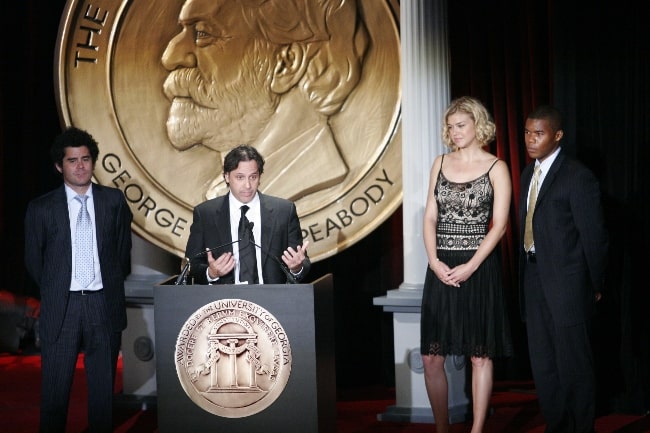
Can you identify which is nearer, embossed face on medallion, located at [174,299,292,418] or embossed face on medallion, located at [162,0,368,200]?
embossed face on medallion, located at [174,299,292,418]

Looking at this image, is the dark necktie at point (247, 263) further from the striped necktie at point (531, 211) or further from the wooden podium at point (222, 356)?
the striped necktie at point (531, 211)

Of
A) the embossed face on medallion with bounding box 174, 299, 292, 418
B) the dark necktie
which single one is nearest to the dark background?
the dark necktie

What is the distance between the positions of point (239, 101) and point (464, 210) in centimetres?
165

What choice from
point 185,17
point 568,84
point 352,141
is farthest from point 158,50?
point 568,84

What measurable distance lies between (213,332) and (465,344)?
140cm

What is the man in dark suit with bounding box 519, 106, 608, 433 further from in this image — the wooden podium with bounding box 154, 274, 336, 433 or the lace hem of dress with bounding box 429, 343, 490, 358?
the wooden podium with bounding box 154, 274, 336, 433

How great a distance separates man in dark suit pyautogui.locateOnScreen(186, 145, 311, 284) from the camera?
377cm

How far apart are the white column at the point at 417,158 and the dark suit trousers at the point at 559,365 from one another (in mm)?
644

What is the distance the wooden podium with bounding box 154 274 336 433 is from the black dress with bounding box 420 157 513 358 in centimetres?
111

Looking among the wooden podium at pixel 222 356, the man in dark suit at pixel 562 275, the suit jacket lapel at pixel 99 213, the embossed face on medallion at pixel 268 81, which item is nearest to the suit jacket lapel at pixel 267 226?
the wooden podium at pixel 222 356

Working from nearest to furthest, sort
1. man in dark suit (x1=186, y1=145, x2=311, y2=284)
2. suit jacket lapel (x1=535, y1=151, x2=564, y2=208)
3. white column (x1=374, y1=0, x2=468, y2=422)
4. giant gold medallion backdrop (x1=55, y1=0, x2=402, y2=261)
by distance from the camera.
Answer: man in dark suit (x1=186, y1=145, x2=311, y2=284)
suit jacket lapel (x1=535, y1=151, x2=564, y2=208)
white column (x1=374, y1=0, x2=468, y2=422)
giant gold medallion backdrop (x1=55, y1=0, x2=402, y2=261)

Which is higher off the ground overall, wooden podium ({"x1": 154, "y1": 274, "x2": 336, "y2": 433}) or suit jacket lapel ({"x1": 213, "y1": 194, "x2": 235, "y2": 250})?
suit jacket lapel ({"x1": 213, "y1": 194, "x2": 235, "y2": 250})

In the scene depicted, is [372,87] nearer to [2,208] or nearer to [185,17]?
[185,17]

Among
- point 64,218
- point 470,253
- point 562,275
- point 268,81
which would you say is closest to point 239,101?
point 268,81
